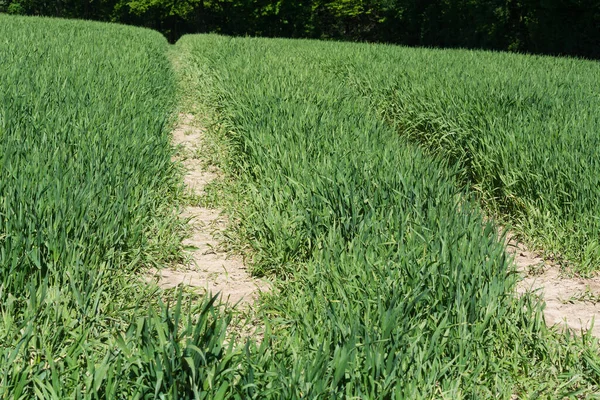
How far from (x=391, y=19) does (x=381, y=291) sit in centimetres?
3239

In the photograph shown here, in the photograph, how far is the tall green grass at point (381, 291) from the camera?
2080 millimetres

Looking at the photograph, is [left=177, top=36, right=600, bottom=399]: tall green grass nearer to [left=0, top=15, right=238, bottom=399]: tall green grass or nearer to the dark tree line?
[left=0, top=15, right=238, bottom=399]: tall green grass

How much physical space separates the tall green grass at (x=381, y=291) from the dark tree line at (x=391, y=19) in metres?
18.8

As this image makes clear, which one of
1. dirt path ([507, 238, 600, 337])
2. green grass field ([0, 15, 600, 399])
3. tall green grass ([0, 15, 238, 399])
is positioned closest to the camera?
tall green grass ([0, 15, 238, 399])

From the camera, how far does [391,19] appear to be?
33156mm

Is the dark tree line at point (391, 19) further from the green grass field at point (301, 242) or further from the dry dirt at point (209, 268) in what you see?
the dry dirt at point (209, 268)

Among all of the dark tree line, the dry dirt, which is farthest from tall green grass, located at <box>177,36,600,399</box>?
the dark tree line

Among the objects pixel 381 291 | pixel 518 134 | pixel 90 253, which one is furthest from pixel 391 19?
pixel 381 291

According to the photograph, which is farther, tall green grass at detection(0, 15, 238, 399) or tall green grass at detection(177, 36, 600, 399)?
tall green grass at detection(177, 36, 600, 399)

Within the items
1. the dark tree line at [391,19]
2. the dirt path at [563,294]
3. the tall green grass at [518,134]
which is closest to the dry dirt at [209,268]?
the dirt path at [563,294]

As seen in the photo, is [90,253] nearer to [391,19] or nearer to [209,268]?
[209,268]

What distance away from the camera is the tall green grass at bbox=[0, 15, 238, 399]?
1.92m

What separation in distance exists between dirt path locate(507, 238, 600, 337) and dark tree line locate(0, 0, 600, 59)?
18642mm

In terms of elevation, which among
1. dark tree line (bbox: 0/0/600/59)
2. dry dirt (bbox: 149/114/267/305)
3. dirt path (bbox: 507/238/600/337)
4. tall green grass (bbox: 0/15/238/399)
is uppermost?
dark tree line (bbox: 0/0/600/59)
